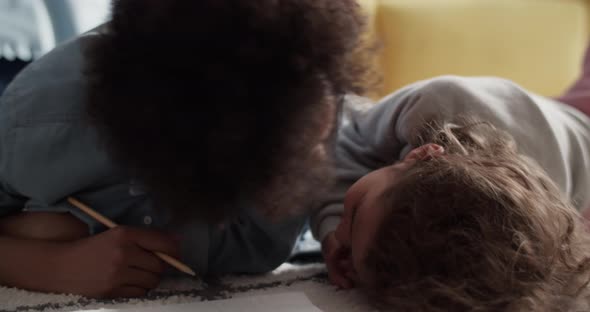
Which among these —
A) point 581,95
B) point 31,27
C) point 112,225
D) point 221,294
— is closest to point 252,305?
point 221,294

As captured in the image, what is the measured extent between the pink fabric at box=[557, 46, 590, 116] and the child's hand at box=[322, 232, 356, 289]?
21.7 inches

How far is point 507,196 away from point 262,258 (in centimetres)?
30

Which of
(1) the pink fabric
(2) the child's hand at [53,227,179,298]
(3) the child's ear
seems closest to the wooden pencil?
(2) the child's hand at [53,227,179,298]

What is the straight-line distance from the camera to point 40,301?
590mm

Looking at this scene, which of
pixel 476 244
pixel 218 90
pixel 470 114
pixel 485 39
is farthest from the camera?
pixel 485 39

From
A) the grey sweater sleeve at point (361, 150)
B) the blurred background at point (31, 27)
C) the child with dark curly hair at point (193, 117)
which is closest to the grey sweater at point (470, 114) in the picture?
the grey sweater sleeve at point (361, 150)

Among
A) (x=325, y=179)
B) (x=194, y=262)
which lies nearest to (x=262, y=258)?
(x=194, y=262)

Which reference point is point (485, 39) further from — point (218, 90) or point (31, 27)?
point (218, 90)

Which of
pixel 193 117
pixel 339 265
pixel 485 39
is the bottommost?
pixel 339 265

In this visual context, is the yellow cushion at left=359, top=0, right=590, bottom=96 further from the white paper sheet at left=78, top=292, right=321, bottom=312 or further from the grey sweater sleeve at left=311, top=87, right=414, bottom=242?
the white paper sheet at left=78, top=292, right=321, bottom=312

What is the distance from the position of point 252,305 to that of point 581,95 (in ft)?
2.51

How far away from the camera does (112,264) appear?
0.62 m

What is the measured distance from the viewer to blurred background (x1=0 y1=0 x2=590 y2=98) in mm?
1395

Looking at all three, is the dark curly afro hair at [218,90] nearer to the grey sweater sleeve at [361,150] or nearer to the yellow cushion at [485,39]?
the grey sweater sleeve at [361,150]
